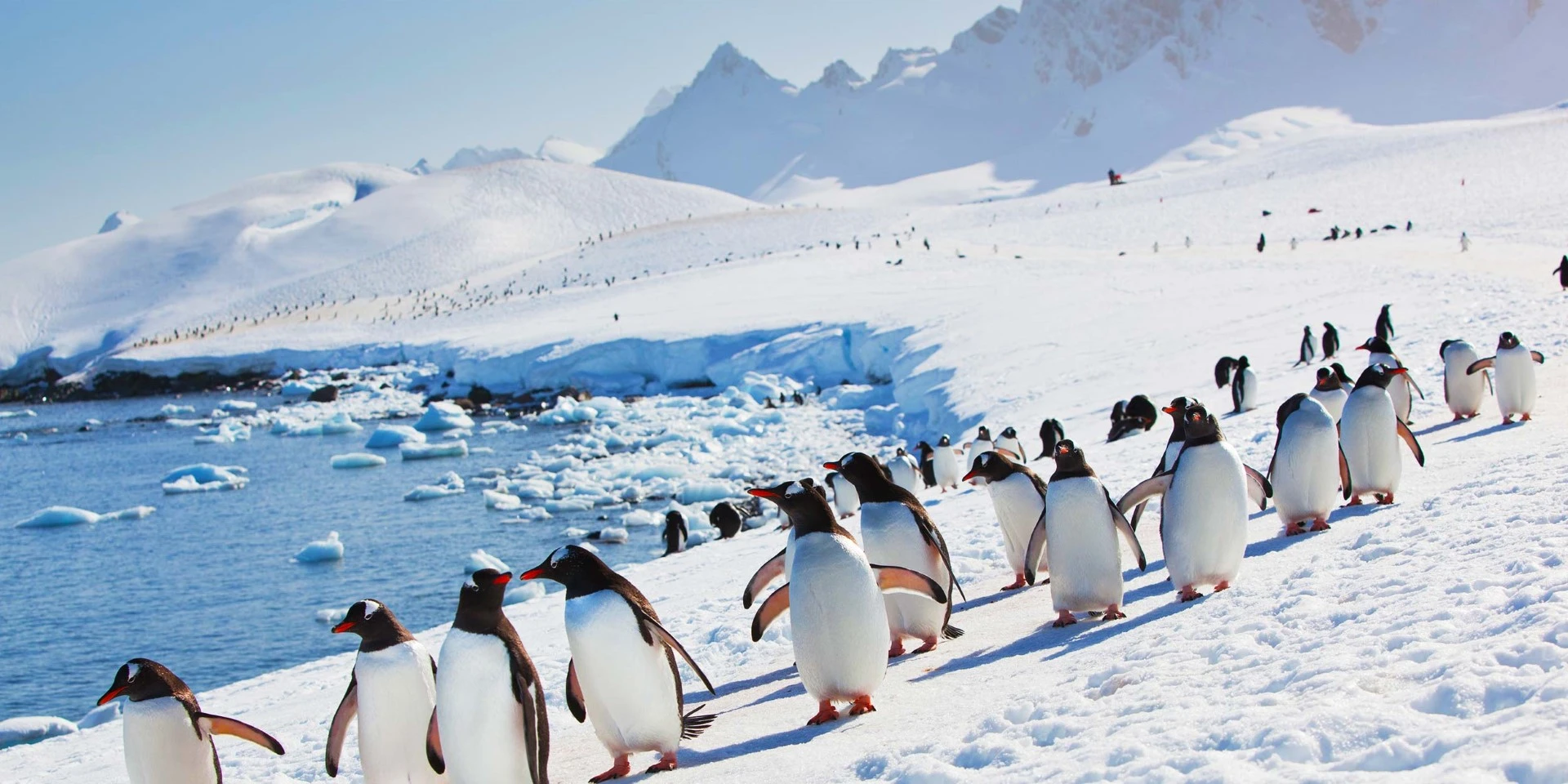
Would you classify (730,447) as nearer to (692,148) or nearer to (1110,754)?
(1110,754)

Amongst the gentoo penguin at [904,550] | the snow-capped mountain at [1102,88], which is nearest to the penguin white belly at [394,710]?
the gentoo penguin at [904,550]

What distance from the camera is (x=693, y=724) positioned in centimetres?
453

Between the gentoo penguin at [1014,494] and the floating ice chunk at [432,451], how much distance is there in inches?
776

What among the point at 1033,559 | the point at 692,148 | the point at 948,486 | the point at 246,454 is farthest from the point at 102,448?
the point at 692,148

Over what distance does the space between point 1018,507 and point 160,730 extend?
396 cm

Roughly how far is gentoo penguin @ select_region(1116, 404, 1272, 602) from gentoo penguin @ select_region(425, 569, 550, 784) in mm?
2627

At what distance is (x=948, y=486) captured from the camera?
1288cm

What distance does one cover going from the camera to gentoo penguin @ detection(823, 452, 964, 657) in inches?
205

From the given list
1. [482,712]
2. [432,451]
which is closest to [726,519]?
[482,712]

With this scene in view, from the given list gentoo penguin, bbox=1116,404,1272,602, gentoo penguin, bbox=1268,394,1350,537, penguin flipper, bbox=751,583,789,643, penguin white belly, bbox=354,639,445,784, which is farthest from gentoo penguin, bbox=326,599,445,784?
gentoo penguin, bbox=1268,394,1350,537

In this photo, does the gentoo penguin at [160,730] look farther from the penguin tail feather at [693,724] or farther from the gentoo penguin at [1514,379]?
the gentoo penguin at [1514,379]

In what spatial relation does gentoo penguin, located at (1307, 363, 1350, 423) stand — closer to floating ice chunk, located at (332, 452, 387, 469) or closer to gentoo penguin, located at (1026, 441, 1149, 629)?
gentoo penguin, located at (1026, 441, 1149, 629)

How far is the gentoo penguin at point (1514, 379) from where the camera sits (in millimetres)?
8234

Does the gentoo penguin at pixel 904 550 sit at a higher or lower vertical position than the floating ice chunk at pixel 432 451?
lower
